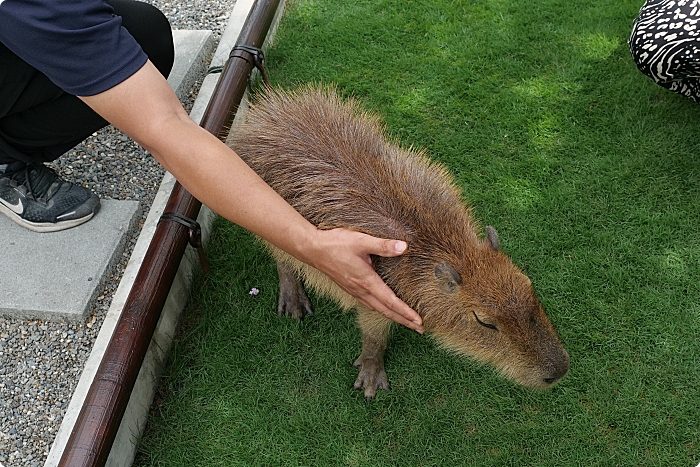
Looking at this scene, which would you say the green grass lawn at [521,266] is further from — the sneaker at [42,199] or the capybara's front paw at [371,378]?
the sneaker at [42,199]

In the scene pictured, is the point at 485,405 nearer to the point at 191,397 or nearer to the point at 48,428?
the point at 191,397

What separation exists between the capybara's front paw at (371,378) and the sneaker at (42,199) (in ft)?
5.30

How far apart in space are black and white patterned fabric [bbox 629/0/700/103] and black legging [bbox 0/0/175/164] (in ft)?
8.49

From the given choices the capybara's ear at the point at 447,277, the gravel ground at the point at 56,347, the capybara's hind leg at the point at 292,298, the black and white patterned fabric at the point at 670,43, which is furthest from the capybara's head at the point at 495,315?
the black and white patterned fabric at the point at 670,43

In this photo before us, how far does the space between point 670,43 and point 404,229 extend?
2.05 meters

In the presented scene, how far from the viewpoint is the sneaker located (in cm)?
309

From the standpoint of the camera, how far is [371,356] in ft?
8.93

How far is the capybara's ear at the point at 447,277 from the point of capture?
2.14 m

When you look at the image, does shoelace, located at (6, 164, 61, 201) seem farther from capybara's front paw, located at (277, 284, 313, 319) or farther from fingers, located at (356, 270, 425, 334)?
fingers, located at (356, 270, 425, 334)

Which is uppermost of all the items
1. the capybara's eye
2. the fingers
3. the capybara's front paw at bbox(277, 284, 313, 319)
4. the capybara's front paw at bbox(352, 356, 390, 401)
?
the capybara's eye

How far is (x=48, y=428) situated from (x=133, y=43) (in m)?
1.68

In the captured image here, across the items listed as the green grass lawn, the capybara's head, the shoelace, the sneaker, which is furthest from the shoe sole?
the capybara's head

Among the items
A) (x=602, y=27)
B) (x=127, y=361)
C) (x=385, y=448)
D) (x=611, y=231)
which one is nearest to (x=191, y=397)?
(x=127, y=361)

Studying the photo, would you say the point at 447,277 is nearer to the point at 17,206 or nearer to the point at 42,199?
the point at 42,199
